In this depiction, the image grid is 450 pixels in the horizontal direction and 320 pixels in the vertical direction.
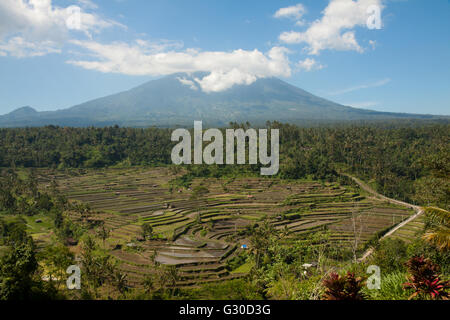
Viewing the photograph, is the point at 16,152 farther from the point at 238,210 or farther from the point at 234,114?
the point at 234,114

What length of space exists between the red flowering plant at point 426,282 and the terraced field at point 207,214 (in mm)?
12435

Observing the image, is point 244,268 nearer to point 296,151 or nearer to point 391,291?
point 391,291

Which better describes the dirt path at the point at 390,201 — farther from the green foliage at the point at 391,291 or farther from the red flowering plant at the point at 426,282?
the red flowering plant at the point at 426,282

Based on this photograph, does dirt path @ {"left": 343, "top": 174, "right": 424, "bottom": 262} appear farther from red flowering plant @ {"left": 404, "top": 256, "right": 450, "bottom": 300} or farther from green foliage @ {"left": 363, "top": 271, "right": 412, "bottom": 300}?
red flowering plant @ {"left": 404, "top": 256, "right": 450, "bottom": 300}

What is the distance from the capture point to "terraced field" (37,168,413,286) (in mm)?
19344

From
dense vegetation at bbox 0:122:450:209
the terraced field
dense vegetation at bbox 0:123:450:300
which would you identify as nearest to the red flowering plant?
dense vegetation at bbox 0:123:450:300

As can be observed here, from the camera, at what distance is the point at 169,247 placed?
825 inches

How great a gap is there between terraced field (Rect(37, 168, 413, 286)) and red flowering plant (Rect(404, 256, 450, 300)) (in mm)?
12435

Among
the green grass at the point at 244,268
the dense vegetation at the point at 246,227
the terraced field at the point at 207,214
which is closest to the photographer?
the dense vegetation at the point at 246,227

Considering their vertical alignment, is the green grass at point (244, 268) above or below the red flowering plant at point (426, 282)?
below

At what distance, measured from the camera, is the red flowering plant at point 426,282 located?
355 centimetres

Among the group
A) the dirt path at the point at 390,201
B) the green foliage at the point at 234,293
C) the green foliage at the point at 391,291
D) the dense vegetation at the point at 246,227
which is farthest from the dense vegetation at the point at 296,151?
the green foliage at the point at 391,291

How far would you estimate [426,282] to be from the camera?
363 cm
